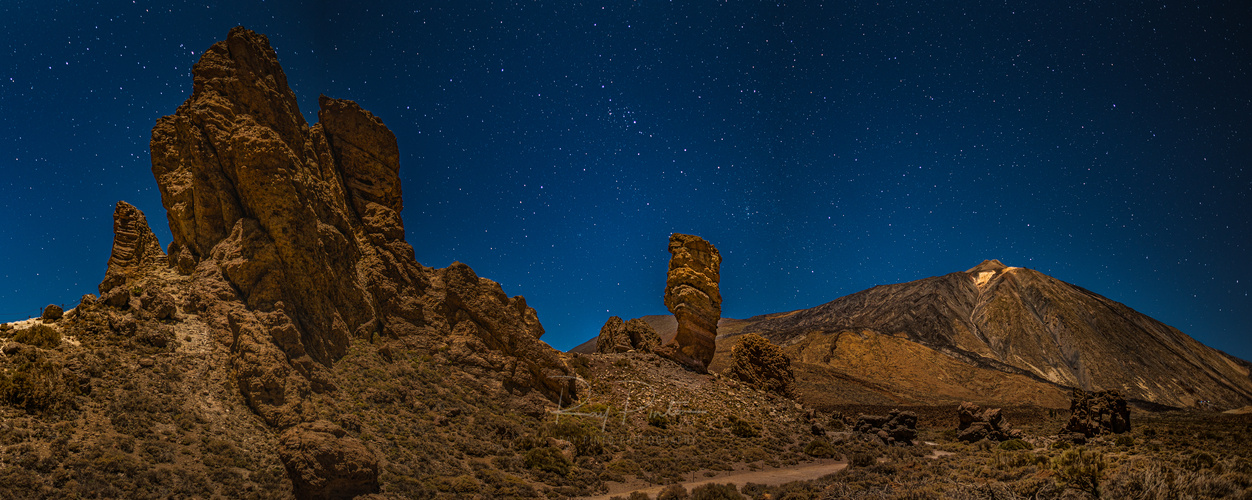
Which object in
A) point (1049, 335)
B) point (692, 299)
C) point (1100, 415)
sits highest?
point (1049, 335)

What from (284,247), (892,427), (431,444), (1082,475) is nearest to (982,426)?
(892,427)

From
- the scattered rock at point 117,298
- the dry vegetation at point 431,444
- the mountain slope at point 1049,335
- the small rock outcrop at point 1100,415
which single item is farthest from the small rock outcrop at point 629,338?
the mountain slope at point 1049,335

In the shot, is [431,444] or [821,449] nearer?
[431,444]

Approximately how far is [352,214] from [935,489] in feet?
82.3

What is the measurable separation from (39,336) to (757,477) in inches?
884

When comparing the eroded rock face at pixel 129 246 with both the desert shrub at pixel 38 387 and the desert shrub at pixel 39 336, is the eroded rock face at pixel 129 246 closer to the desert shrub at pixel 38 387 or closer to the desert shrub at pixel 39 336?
the desert shrub at pixel 39 336

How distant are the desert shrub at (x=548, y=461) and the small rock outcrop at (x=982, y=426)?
2358 centimetres

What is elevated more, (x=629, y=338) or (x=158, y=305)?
(x=629, y=338)

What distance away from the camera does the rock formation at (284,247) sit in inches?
669

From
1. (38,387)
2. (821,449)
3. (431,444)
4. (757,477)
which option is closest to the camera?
(38,387)

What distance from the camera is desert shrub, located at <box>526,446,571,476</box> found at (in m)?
18.1

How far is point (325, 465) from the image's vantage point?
509 inches

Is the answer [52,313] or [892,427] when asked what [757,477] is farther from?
[52,313]

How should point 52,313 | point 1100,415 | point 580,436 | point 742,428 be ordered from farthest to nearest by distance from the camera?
point 742,428
point 1100,415
point 580,436
point 52,313
